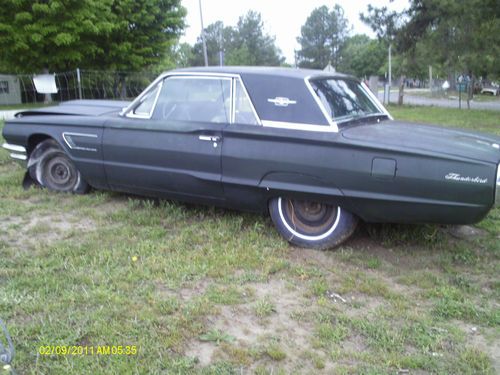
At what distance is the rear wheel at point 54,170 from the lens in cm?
555

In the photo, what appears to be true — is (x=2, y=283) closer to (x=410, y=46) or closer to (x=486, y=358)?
(x=486, y=358)

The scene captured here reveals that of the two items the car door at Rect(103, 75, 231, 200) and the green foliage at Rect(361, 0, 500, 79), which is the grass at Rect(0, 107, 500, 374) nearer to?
the car door at Rect(103, 75, 231, 200)

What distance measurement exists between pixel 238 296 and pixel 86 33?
24508 mm

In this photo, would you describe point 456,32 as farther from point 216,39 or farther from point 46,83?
point 216,39

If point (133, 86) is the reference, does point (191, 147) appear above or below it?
below

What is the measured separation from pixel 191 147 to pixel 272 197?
0.86m

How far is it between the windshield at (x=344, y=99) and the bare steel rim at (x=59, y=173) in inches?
114

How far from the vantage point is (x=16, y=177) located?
6289mm

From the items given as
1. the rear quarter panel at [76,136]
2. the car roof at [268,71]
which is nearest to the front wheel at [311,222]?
the car roof at [268,71]

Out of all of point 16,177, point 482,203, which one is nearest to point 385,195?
point 482,203

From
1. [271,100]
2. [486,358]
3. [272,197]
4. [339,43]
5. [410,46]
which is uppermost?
[339,43]

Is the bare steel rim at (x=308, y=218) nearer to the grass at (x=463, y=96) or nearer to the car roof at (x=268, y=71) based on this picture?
the car roof at (x=268, y=71)

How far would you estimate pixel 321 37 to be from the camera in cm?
9325

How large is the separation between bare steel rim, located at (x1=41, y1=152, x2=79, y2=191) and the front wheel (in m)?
2.50
